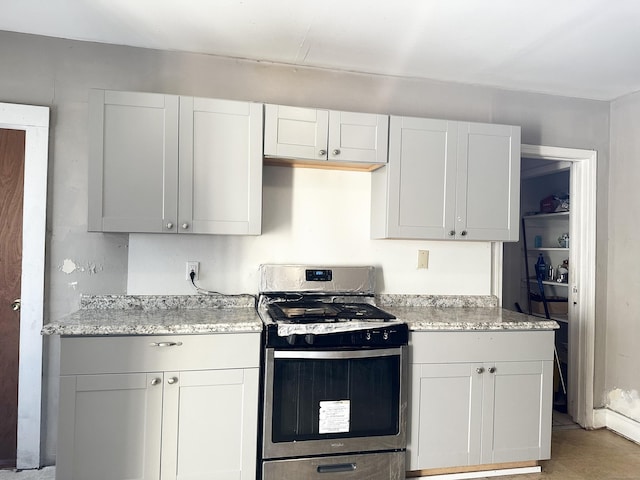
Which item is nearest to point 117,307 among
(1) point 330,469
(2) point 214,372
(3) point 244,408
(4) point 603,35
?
(2) point 214,372

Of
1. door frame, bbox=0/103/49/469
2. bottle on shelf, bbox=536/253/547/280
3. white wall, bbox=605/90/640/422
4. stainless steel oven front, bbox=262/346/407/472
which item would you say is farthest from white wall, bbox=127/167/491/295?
bottle on shelf, bbox=536/253/547/280

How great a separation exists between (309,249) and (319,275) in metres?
0.19

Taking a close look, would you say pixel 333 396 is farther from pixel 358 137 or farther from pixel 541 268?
pixel 541 268

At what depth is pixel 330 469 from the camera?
2.15 meters

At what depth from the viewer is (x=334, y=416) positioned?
2.15 metres

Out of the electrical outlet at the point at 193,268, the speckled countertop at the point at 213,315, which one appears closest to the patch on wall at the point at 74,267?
the speckled countertop at the point at 213,315

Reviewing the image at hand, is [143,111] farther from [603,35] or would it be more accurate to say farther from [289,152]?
[603,35]

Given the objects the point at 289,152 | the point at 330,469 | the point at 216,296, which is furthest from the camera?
the point at 216,296

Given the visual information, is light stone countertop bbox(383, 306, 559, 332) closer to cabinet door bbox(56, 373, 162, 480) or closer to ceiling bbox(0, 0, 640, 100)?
cabinet door bbox(56, 373, 162, 480)

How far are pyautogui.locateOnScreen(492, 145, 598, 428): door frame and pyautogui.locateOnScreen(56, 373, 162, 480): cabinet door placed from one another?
287cm

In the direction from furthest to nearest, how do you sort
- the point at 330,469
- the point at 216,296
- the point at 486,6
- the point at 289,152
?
the point at 216,296
the point at 289,152
the point at 330,469
the point at 486,6

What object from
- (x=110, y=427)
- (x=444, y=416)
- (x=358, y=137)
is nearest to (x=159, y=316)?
(x=110, y=427)

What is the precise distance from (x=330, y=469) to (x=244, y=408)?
0.53m

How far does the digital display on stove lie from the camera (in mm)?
2607
